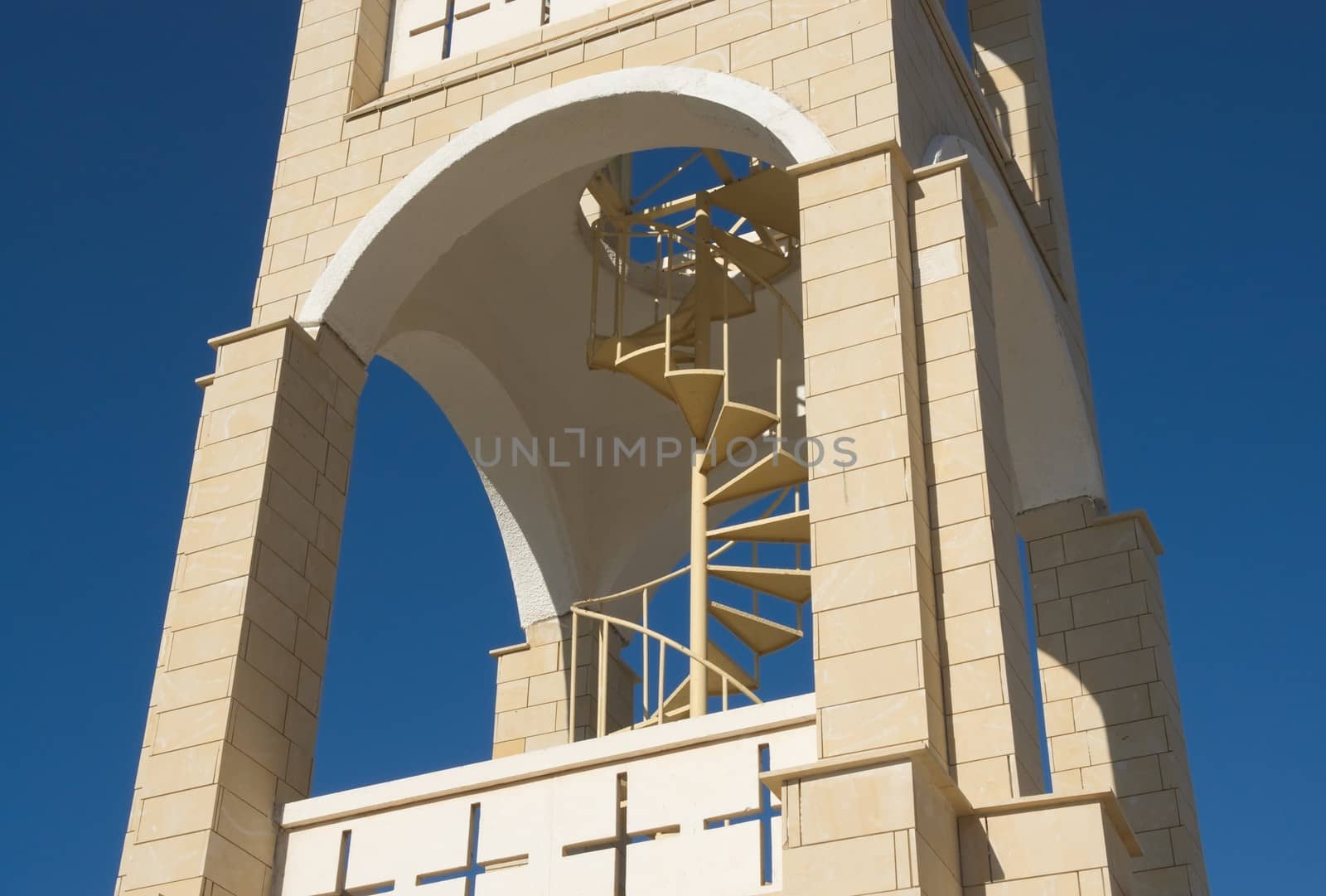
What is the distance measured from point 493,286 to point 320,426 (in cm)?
273

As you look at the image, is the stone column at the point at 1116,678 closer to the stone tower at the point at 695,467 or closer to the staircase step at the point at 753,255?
the stone tower at the point at 695,467

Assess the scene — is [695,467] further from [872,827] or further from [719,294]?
[872,827]

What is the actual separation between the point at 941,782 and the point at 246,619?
3594mm

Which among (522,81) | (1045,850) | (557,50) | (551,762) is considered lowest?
(1045,850)

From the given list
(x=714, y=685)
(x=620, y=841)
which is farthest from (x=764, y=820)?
(x=714, y=685)

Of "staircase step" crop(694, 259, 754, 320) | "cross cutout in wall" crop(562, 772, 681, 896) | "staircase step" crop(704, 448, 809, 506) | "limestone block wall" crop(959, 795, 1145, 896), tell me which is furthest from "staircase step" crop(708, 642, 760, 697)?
"limestone block wall" crop(959, 795, 1145, 896)

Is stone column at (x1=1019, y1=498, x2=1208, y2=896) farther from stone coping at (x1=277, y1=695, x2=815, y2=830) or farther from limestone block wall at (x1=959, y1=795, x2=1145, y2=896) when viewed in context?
stone coping at (x1=277, y1=695, x2=815, y2=830)

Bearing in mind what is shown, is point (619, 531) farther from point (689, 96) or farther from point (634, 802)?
point (634, 802)

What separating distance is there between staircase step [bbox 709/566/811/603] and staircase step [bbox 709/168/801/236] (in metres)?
2.46

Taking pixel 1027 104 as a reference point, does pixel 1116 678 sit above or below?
below

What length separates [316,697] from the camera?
8727 mm

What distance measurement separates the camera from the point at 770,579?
10.6 meters

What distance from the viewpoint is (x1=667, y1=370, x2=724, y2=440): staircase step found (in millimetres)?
10648

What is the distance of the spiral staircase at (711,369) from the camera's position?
10.2 metres
